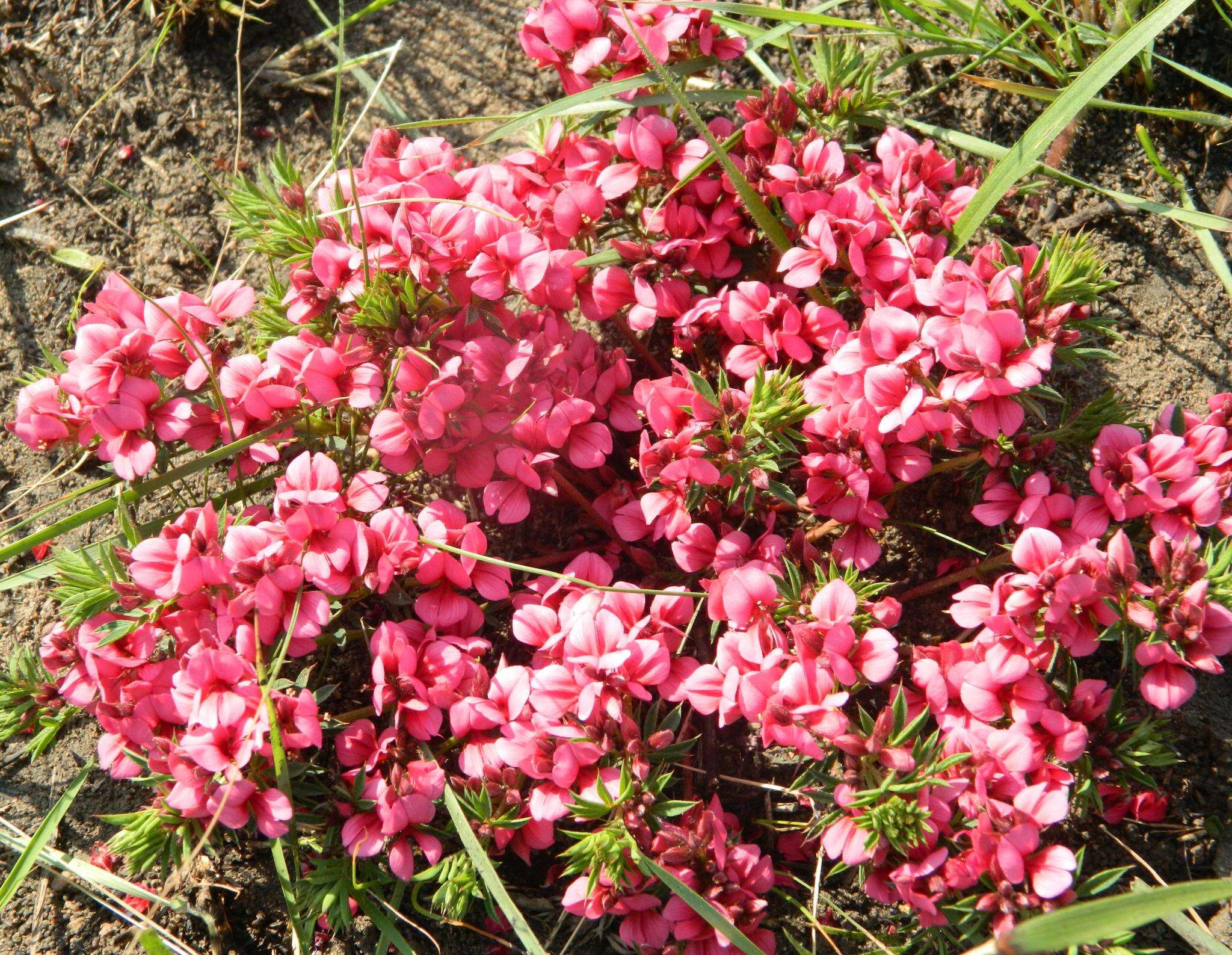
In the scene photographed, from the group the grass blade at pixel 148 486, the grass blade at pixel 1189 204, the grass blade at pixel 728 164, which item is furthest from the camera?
the grass blade at pixel 1189 204

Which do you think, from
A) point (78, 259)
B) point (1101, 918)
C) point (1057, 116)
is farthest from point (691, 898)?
point (78, 259)

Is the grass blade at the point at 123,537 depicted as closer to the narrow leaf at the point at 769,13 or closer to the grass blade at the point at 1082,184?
the narrow leaf at the point at 769,13

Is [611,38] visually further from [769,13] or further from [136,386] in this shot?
[136,386]

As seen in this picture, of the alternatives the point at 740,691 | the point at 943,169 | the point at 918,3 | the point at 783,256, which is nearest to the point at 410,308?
the point at 783,256

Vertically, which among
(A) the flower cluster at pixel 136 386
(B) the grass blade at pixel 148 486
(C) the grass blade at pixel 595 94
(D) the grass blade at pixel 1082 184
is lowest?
(B) the grass blade at pixel 148 486

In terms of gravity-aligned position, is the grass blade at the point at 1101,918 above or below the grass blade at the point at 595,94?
below

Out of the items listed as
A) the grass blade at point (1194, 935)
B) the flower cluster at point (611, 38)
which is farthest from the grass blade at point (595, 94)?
the grass blade at point (1194, 935)

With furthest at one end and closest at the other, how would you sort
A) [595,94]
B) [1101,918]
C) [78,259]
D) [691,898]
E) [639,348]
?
[78,259] < [639,348] < [595,94] < [691,898] < [1101,918]
